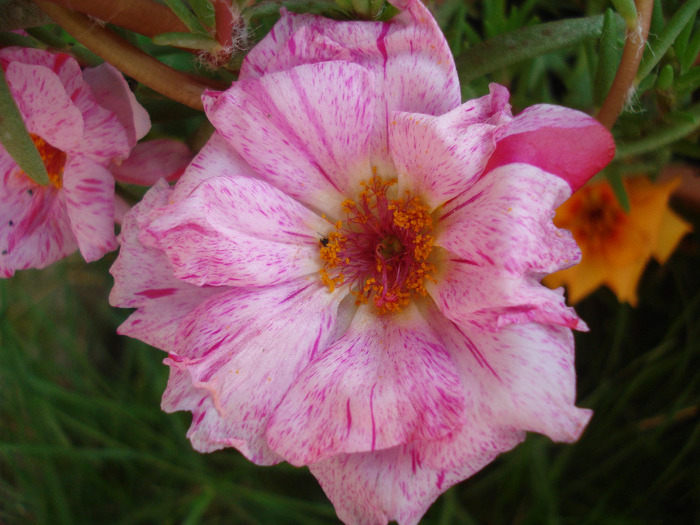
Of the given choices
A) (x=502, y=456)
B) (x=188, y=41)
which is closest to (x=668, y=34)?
(x=188, y=41)

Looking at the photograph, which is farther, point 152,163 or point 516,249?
point 152,163

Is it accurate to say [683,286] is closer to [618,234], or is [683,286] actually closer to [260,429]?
[618,234]

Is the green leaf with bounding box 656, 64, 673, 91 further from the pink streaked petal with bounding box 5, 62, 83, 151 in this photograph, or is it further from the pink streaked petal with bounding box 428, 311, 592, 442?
the pink streaked petal with bounding box 5, 62, 83, 151

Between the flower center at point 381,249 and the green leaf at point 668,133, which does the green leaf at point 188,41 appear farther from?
the green leaf at point 668,133

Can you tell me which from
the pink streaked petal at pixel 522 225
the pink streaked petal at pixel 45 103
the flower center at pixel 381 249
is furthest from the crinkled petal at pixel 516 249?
the pink streaked petal at pixel 45 103

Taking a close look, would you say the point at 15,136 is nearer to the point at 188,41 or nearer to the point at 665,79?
the point at 188,41

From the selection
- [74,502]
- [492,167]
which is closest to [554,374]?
[492,167]
